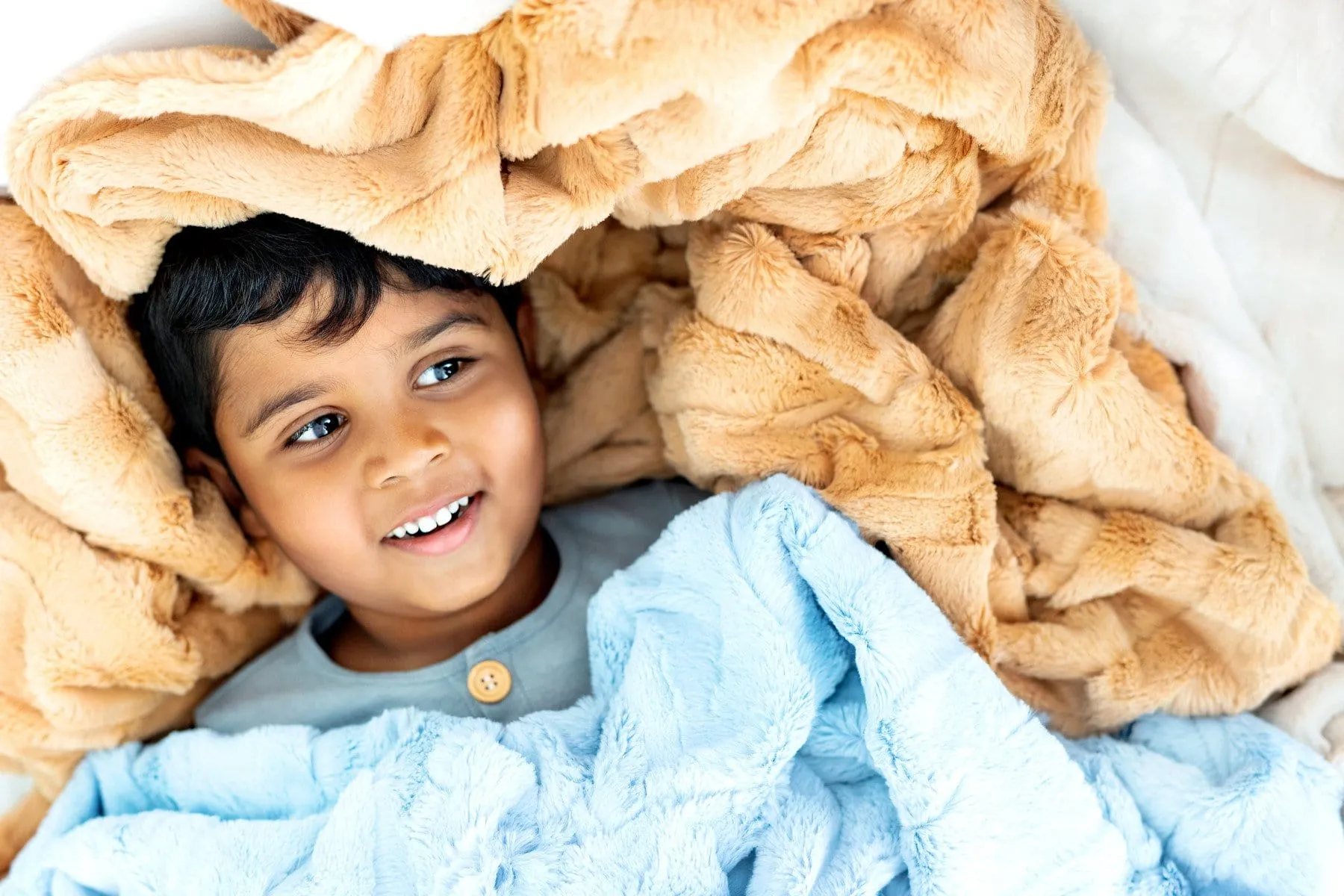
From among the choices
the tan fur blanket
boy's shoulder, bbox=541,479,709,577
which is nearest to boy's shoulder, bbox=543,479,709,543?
boy's shoulder, bbox=541,479,709,577

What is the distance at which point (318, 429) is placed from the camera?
43.6 inches

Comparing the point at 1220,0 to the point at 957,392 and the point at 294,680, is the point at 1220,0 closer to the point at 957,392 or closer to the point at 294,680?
the point at 957,392

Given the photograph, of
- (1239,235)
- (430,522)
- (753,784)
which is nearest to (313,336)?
(430,522)

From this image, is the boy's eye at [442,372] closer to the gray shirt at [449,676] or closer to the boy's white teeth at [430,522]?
the boy's white teeth at [430,522]

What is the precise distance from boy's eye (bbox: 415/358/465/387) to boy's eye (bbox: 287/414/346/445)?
0.09m

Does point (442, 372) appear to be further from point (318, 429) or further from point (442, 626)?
point (442, 626)

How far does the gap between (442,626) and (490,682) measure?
0.38ft

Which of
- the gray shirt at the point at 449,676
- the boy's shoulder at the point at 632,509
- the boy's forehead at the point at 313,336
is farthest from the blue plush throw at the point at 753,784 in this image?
the boy's forehead at the point at 313,336

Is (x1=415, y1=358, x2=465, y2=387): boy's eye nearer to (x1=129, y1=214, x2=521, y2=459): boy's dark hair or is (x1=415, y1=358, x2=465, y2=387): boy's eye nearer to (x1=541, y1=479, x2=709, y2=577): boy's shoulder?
(x1=129, y1=214, x2=521, y2=459): boy's dark hair

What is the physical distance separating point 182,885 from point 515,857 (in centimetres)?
32

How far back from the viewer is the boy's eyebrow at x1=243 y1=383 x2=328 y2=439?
1.03 m

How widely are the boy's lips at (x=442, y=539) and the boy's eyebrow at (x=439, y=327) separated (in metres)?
0.16

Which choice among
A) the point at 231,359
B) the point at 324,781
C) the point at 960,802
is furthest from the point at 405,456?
the point at 960,802

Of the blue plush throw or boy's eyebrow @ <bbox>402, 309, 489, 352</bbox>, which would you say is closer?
the blue plush throw
